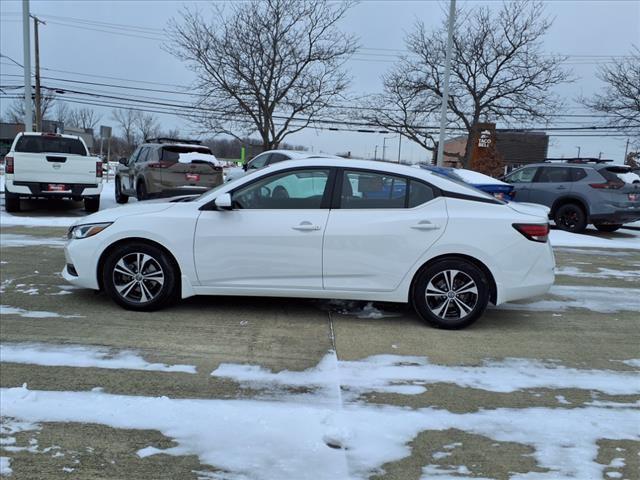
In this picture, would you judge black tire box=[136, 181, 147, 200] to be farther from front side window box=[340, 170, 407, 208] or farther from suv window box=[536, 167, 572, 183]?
suv window box=[536, 167, 572, 183]

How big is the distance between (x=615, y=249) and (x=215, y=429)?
1019 cm

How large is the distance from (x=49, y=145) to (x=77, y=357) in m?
9.57

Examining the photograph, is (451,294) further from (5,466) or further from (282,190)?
(5,466)

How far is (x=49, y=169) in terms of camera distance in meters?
11.5

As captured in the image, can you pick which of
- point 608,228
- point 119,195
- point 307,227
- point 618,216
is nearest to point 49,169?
point 119,195

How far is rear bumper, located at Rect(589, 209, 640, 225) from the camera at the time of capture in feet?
40.3

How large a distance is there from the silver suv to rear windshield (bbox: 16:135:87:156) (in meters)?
11.3

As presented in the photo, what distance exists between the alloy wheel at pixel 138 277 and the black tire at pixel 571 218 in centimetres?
1131

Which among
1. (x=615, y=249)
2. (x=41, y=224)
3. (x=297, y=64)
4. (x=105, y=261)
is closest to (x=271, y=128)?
(x=297, y=64)

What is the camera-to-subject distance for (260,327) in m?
4.73

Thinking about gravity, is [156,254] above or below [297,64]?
below

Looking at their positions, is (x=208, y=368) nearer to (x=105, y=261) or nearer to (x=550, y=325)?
(x=105, y=261)

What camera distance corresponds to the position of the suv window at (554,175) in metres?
13.2

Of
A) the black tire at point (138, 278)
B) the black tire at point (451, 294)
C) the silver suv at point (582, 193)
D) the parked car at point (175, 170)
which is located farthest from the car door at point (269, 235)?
the silver suv at point (582, 193)
